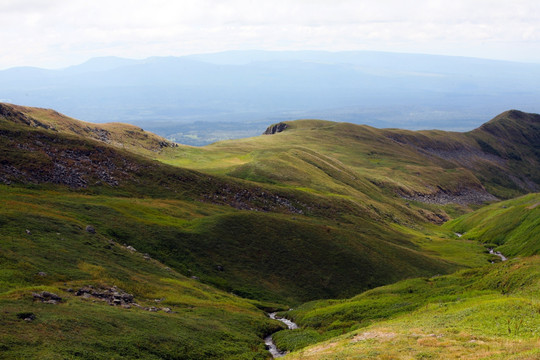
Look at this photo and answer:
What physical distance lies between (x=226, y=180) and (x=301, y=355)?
70.1 metres

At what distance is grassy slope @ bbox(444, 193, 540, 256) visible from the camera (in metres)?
83.6

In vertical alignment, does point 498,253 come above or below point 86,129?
below

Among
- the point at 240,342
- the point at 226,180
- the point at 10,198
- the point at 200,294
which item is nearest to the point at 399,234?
the point at 226,180

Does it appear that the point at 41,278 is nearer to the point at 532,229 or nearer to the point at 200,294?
the point at 200,294

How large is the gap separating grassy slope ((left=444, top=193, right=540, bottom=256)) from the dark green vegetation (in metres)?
0.66

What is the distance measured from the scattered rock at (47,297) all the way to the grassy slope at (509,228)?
71.0 metres

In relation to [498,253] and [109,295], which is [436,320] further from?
[498,253]

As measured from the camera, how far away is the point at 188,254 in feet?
213

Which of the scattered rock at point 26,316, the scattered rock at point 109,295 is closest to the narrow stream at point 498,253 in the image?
the scattered rock at point 109,295

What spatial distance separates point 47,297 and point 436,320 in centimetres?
3200

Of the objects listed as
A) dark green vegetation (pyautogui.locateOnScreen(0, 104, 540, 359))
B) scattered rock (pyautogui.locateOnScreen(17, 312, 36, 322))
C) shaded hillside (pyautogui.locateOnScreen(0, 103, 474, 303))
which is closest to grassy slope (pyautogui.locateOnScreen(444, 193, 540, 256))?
dark green vegetation (pyautogui.locateOnScreen(0, 104, 540, 359))

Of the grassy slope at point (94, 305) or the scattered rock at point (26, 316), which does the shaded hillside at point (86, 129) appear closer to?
the grassy slope at point (94, 305)

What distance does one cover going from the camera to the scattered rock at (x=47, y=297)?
3506 cm

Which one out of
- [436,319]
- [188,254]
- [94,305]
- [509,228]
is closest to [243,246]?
[188,254]
